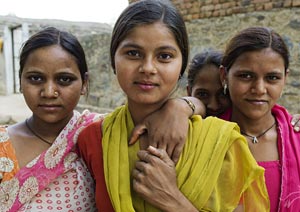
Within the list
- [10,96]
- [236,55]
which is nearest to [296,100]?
[236,55]

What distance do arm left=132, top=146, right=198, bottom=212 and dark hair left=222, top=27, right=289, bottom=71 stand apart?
64 cm

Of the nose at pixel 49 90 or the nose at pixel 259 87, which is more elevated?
the nose at pixel 259 87

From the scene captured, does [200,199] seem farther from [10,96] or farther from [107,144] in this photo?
[10,96]

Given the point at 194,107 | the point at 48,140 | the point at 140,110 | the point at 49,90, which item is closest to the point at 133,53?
the point at 140,110

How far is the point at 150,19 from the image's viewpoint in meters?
1.30

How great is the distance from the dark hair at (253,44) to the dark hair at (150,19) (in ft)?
1.10

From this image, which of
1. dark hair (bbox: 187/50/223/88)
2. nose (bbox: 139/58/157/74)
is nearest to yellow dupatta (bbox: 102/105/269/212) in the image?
nose (bbox: 139/58/157/74)

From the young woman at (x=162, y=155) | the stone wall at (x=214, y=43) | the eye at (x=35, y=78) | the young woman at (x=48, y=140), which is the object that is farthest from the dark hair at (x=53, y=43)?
the stone wall at (x=214, y=43)

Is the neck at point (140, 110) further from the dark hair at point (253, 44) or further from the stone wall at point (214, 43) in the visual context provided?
the stone wall at point (214, 43)

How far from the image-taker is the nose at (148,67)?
126cm

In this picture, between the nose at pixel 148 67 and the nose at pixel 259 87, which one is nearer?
the nose at pixel 148 67

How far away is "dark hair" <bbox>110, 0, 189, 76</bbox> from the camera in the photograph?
1.31 m

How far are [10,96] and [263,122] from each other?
10.7 m

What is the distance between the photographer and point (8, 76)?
36.6ft
